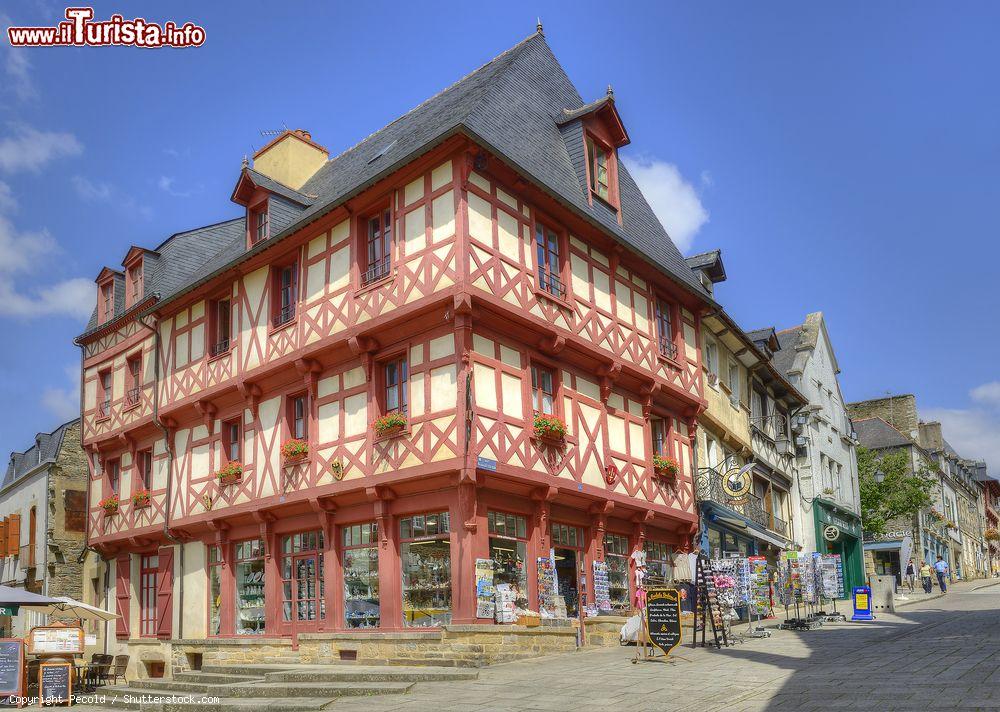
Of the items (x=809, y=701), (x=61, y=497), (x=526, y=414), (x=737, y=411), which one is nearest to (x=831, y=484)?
(x=737, y=411)

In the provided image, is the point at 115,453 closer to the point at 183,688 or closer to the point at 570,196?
the point at 183,688

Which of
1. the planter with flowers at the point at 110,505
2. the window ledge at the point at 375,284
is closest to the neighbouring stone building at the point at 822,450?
the window ledge at the point at 375,284

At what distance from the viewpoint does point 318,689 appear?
1298 centimetres

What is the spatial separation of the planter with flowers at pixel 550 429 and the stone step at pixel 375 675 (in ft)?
15.1

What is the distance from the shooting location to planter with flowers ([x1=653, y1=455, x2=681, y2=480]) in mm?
20953

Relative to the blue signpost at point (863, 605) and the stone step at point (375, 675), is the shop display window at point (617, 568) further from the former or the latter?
the stone step at point (375, 675)

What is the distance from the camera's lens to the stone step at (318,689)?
1270 cm

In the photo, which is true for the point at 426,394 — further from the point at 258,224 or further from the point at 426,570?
the point at 258,224

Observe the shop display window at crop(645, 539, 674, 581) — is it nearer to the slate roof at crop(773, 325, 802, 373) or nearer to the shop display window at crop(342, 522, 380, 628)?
the shop display window at crop(342, 522, 380, 628)

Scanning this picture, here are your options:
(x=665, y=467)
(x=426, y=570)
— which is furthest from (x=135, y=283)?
(x=665, y=467)

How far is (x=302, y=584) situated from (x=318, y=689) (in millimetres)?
6152

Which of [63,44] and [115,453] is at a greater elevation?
[63,44]

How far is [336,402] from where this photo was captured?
1841 centimetres

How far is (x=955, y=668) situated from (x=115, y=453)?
2099cm
